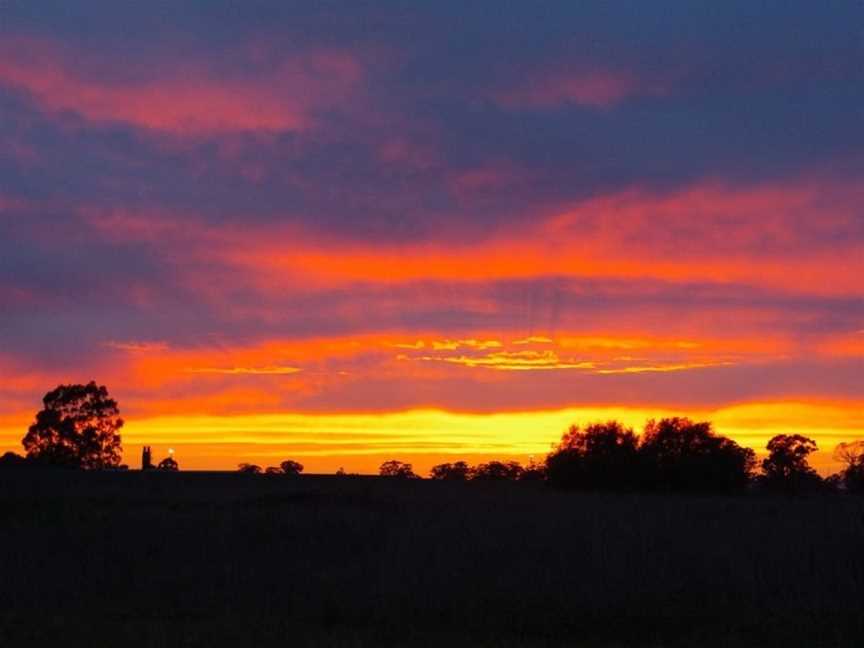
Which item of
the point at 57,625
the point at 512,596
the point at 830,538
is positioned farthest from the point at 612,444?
the point at 57,625

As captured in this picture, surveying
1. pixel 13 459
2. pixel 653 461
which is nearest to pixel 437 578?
pixel 653 461

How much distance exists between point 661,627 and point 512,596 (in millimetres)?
2723

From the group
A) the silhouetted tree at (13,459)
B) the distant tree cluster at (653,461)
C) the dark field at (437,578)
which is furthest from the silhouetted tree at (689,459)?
the silhouetted tree at (13,459)

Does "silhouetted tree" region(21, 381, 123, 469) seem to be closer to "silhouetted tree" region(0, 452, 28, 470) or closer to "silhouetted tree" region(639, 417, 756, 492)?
"silhouetted tree" region(0, 452, 28, 470)

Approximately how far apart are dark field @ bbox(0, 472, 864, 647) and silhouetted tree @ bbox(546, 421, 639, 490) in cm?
2304

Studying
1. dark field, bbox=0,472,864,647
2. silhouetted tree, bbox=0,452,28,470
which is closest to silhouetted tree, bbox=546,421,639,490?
dark field, bbox=0,472,864,647

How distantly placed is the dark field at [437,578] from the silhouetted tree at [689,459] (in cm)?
2215

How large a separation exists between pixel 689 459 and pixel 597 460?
417cm

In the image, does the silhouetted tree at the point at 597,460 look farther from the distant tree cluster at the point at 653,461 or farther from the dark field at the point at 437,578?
the dark field at the point at 437,578

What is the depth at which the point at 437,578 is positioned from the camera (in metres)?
21.4

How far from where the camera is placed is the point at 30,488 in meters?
50.4

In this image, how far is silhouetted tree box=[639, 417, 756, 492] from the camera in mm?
55906

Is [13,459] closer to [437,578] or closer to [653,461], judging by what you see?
[653,461]

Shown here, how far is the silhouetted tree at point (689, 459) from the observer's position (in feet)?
183
